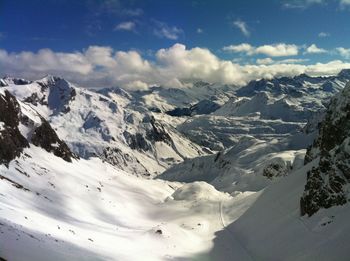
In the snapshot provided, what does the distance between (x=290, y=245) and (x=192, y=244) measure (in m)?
20.2

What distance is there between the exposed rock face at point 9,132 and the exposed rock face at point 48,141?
6.08m

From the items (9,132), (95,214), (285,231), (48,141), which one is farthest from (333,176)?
(48,141)

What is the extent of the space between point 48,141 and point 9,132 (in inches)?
746

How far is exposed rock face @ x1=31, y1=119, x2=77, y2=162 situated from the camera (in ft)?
408

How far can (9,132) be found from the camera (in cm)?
10900

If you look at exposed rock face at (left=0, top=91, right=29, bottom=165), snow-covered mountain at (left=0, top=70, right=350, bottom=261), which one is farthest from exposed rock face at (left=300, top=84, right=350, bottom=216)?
exposed rock face at (left=0, top=91, right=29, bottom=165)

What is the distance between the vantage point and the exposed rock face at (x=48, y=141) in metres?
124

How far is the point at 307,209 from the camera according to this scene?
68000mm

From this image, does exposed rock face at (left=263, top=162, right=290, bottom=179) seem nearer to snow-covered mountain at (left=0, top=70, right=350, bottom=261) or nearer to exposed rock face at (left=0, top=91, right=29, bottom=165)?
snow-covered mountain at (left=0, top=70, right=350, bottom=261)

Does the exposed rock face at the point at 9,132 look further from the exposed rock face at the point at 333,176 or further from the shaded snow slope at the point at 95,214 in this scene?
the exposed rock face at the point at 333,176

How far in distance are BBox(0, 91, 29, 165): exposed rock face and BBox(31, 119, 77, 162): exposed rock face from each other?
6.08 metres

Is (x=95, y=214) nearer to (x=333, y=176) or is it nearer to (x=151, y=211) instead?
(x=151, y=211)

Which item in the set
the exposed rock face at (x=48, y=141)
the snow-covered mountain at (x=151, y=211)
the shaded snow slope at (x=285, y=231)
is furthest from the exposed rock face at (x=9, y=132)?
the shaded snow slope at (x=285, y=231)

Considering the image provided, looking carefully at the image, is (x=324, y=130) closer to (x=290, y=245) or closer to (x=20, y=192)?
(x=290, y=245)
